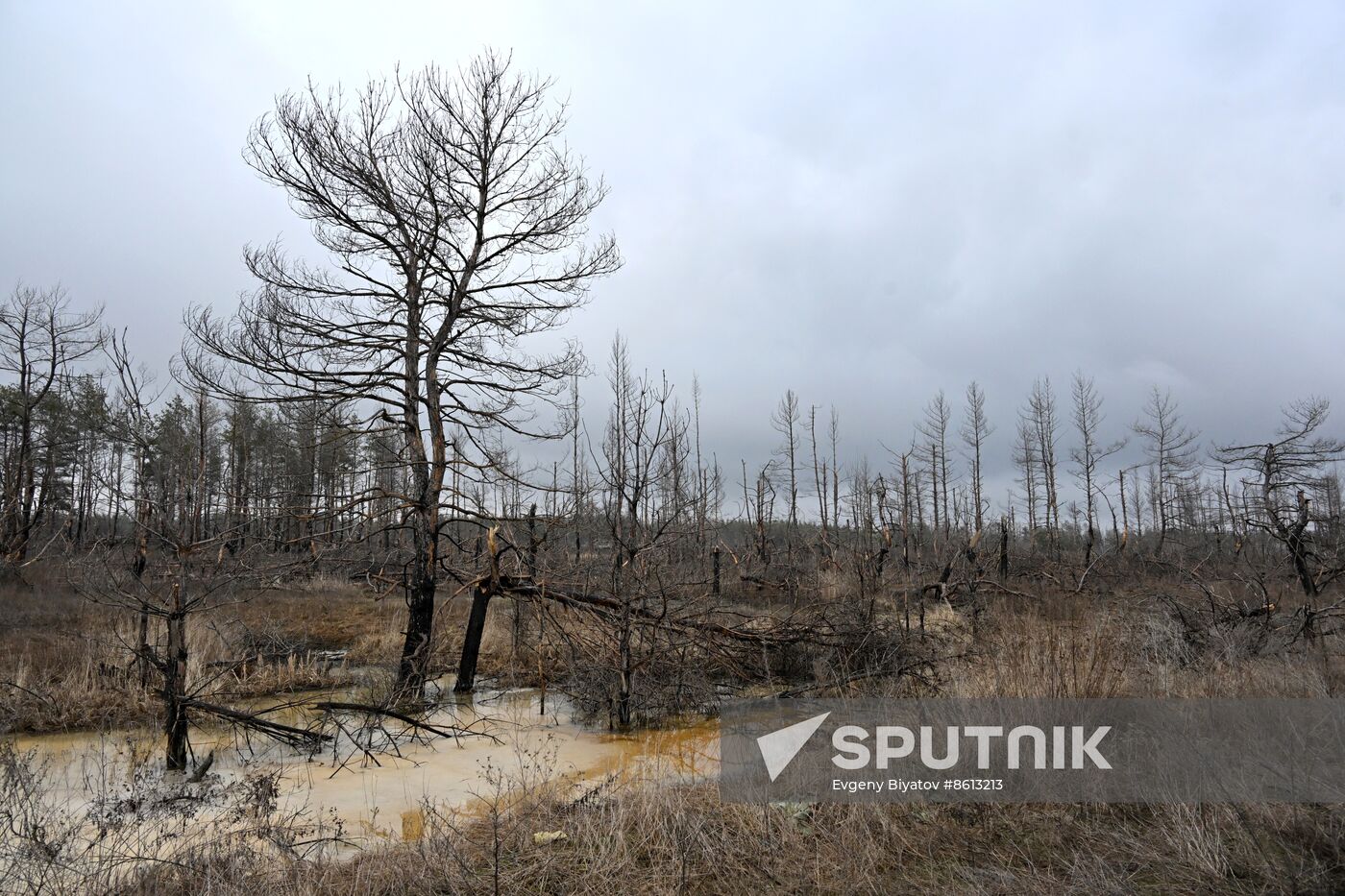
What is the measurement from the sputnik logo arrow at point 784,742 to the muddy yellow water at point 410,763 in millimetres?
535

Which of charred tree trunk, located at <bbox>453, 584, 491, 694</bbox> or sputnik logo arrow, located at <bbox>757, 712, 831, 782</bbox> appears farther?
charred tree trunk, located at <bbox>453, 584, 491, 694</bbox>

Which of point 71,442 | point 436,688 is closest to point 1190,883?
point 436,688

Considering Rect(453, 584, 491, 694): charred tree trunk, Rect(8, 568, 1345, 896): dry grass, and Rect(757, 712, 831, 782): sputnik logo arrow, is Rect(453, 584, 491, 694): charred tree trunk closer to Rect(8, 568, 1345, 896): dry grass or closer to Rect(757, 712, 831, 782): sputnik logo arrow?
Rect(757, 712, 831, 782): sputnik logo arrow

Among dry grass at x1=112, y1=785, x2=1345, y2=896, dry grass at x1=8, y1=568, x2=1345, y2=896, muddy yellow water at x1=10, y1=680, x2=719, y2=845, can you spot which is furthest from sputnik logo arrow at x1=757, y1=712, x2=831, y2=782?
dry grass at x1=112, y1=785, x2=1345, y2=896

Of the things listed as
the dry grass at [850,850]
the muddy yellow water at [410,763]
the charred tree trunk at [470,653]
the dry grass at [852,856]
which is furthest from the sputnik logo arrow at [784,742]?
the charred tree trunk at [470,653]

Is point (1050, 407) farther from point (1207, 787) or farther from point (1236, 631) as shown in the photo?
point (1207, 787)

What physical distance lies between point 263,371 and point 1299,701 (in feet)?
35.3

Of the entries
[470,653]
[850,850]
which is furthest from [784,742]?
[470,653]

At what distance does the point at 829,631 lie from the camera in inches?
379

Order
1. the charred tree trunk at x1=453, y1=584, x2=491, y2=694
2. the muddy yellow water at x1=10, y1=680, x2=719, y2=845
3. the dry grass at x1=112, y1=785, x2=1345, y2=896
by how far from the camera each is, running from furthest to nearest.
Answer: the charred tree trunk at x1=453, y1=584, x2=491, y2=694, the muddy yellow water at x1=10, y1=680, x2=719, y2=845, the dry grass at x1=112, y1=785, x2=1345, y2=896

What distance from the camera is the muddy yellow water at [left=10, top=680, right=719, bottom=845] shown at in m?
5.55

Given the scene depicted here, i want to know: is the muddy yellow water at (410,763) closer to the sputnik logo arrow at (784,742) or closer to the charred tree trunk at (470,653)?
the sputnik logo arrow at (784,742)

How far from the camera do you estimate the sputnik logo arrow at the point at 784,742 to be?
18.5 ft

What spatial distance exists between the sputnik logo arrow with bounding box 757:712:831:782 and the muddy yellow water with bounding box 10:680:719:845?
535 millimetres
